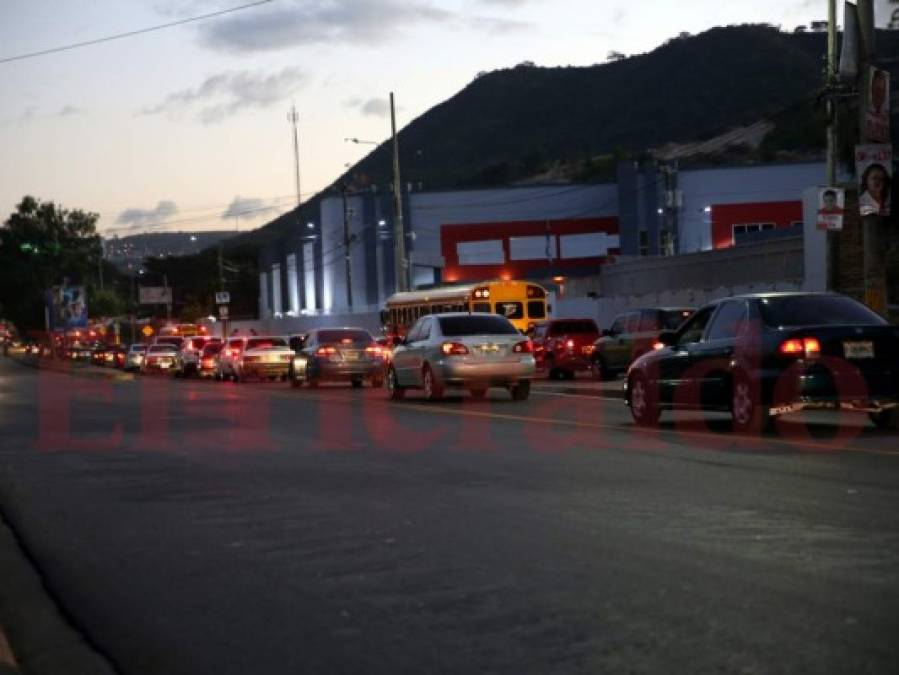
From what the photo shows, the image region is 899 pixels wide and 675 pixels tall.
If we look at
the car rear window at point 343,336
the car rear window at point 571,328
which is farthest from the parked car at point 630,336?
the car rear window at point 343,336

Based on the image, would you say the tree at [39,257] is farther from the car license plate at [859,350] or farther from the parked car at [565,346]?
the car license plate at [859,350]

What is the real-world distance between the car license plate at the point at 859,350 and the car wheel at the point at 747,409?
1102 mm

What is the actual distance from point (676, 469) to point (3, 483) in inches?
260

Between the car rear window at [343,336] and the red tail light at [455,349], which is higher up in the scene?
the car rear window at [343,336]

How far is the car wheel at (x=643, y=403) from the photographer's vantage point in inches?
742

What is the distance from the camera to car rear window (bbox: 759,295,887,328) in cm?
1659

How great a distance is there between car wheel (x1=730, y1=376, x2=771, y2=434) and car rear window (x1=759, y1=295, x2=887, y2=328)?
0.78 metres

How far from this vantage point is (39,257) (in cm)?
15462

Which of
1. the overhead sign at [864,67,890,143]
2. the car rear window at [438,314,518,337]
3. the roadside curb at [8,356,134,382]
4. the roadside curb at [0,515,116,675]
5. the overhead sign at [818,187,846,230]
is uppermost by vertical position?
the overhead sign at [864,67,890,143]

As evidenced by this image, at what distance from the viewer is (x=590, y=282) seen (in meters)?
64.4

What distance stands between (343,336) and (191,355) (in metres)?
22.0

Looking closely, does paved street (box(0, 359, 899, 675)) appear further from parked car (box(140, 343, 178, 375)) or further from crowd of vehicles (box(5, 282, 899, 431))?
parked car (box(140, 343, 178, 375))

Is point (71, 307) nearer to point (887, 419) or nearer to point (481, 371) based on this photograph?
point (481, 371)

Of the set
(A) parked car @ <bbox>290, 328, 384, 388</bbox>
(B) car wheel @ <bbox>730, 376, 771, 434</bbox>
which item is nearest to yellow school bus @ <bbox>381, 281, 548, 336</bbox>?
(A) parked car @ <bbox>290, 328, 384, 388</bbox>
